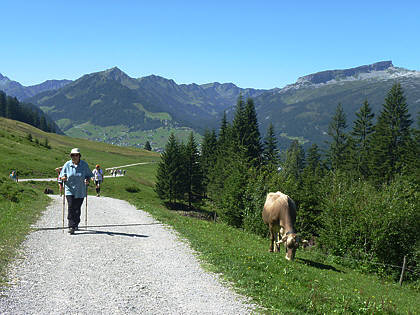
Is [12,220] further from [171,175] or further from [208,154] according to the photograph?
[208,154]

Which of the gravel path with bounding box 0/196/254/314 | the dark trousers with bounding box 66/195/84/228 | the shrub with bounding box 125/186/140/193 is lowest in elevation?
the shrub with bounding box 125/186/140/193

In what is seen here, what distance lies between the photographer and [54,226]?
16859mm

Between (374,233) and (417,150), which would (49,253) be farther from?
(417,150)

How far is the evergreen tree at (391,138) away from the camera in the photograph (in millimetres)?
62969

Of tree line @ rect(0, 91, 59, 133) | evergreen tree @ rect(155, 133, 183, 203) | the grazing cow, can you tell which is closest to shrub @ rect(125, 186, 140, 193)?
evergreen tree @ rect(155, 133, 183, 203)

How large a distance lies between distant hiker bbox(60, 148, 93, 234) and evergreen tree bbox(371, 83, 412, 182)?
59117 millimetres

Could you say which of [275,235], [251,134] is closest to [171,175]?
[251,134]

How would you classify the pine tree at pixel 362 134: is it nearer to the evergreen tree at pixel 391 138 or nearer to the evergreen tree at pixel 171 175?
the evergreen tree at pixel 391 138

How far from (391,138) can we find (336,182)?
127 ft

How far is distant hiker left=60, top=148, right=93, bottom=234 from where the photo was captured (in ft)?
49.1

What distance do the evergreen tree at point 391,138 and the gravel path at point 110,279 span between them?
58777 mm

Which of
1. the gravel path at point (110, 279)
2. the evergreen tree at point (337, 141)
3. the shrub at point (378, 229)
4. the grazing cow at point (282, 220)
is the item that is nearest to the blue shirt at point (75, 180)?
the gravel path at point (110, 279)

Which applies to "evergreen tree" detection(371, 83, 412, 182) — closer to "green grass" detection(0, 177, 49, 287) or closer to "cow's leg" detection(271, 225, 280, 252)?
"cow's leg" detection(271, 225, 280, 252)

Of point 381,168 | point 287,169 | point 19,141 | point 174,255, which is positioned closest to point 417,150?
point 381,168
